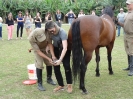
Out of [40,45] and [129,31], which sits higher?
[129,31]

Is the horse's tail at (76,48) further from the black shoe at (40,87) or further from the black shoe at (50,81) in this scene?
the black shoe at (50,81)

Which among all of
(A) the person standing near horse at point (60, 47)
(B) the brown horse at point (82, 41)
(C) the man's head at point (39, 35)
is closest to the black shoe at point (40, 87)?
(A) the person standing near horse at point (60, 47)

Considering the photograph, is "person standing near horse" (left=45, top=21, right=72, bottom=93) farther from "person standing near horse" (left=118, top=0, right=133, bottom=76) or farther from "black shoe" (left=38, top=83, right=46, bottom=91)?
"person standing near horse" (left=118, top=0, right=133, bottom=76)

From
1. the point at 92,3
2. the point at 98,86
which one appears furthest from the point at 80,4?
the point at 98,86

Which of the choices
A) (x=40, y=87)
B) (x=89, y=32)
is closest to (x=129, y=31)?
(x=89, y=32)

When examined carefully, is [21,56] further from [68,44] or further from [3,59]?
[68,44]

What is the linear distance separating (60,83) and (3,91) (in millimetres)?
1307

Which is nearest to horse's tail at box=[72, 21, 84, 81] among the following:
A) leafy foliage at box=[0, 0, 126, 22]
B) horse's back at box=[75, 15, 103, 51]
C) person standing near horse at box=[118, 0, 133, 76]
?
horse's back at box=[75, 15, 103, 51]

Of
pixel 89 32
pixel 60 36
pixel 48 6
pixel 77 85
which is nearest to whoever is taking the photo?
pixel 60 36

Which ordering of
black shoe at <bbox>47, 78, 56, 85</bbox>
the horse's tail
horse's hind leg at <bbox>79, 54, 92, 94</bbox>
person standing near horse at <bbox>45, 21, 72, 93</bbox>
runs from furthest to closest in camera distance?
black shoe at <bbox>47, 78, 56, 85</bbox>, horse's hind leg at <bbox>79, 54, 92, 94</bbox>, the horse's tail, person standing near horse at <bbox>45, 21, 72, 93</bbox>

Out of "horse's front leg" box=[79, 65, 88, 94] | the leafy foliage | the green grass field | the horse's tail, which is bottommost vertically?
the green grass field

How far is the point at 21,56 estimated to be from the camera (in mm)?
9273

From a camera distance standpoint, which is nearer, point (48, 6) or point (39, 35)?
point (39, 35)

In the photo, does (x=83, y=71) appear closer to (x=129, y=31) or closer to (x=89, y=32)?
(x=89, y=32)
